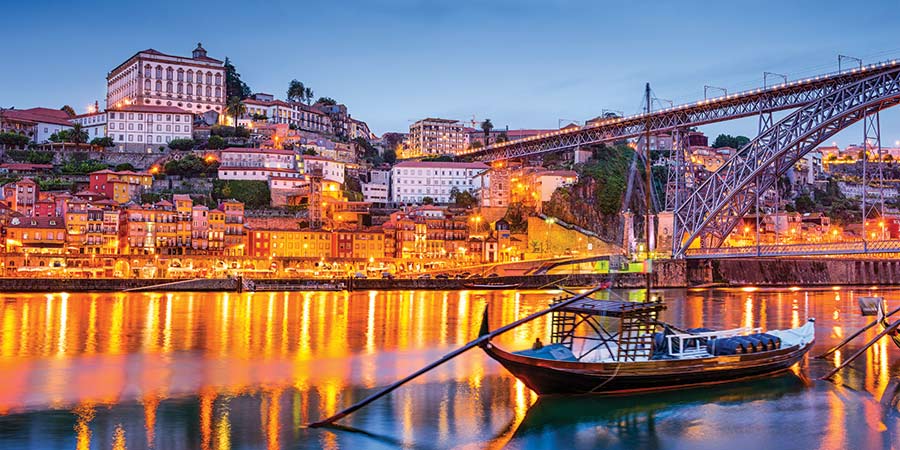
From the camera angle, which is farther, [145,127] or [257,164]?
[145,127]

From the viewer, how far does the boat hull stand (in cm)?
1462

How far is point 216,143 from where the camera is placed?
233 ft

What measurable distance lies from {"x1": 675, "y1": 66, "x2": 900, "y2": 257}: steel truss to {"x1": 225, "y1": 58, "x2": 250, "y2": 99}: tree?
5978cm

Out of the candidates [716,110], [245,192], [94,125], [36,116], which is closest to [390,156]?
[94,125]

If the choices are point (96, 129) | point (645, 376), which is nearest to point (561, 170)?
point (96, 129)

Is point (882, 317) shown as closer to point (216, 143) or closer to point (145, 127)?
point (216, 143)

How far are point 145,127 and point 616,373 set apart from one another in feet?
218

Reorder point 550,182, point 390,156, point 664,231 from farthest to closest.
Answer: point 390,156
point 550,182
point 664,231

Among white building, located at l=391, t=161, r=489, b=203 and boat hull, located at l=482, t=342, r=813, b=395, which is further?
white building, located at l=391, t=161, r=489, b=203

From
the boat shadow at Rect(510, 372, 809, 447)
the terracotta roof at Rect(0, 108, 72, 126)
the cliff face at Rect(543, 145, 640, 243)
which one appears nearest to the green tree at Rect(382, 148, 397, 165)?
the terracotta roof at Rect(0, 108, 72, 126)

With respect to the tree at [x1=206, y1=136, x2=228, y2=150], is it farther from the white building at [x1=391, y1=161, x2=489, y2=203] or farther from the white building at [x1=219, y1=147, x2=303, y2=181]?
the white building at [x1=391, y1=161, x2=489, y2=203]

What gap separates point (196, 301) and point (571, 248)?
27.8 metres

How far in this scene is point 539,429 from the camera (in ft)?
44.5

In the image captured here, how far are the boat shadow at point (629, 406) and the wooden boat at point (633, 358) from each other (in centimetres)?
17
